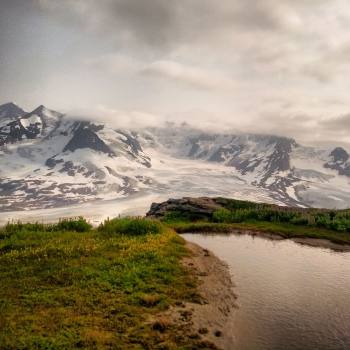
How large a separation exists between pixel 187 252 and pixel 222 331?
17580mm

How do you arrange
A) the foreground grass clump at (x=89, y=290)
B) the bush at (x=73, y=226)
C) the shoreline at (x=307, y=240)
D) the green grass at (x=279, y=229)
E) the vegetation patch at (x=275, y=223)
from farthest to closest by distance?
the vegetation patch at (x=275, y=223)
the green grass at (x=279, y=229)
the shoreline at (x=307, y=240)
the bush at (x=73, y=226)
the foreground grass clump at (x=89, y=290)

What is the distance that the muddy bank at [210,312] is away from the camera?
22.0 m

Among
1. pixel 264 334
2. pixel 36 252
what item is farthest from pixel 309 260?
pixel 36 252

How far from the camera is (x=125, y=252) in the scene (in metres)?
35.4

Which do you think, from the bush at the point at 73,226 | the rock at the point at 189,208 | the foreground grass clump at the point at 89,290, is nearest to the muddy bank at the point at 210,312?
the foreground grass clump at the point at 89,290

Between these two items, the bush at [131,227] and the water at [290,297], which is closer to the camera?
the water at [290,297]

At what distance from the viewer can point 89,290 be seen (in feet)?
86.3

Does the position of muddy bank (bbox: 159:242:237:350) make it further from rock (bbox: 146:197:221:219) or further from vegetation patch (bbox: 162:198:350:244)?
rock (bbox: 146:197:221:219)

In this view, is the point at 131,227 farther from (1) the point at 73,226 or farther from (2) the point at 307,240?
(2) the point at 307,240

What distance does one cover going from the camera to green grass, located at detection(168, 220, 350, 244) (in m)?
58.9

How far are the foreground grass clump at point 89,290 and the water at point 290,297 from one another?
3.85 metres

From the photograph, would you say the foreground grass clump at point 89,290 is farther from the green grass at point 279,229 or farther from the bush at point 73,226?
the green grass at point 279,229

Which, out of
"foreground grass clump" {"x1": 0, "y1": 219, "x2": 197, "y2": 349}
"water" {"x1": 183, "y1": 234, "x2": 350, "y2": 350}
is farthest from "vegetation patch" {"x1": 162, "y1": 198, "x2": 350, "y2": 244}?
"foreground grass clump" {"x1": 0, "y1": 219, "x2": 197, "y2": 349}

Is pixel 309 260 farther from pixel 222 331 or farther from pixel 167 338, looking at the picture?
pixel 167 338
